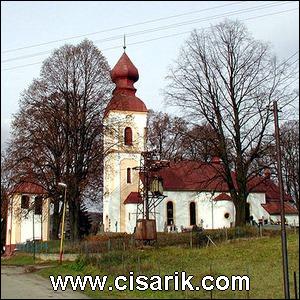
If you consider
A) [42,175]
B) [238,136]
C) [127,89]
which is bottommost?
[42,175]

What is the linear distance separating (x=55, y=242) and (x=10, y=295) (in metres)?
30.8

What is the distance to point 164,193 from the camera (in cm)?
5306

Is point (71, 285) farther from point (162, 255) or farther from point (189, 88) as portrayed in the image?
point (189, 88)

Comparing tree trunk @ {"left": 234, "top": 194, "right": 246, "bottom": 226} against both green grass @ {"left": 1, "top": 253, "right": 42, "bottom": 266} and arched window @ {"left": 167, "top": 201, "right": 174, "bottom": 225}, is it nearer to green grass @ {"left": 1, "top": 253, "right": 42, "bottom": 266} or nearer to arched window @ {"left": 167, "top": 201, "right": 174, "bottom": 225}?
arched window @ {"left": 167, "top": 201, "right": 174, "bottom": 225}

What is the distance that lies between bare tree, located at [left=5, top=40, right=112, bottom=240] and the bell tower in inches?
372

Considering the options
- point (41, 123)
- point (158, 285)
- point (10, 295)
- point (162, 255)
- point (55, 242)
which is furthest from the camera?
point (55, 242)

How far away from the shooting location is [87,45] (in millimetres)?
38969

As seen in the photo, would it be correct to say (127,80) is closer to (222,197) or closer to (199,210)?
(222,197)

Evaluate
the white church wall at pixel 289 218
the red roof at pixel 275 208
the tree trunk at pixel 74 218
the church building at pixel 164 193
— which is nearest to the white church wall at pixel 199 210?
the church building at pixel 164 193

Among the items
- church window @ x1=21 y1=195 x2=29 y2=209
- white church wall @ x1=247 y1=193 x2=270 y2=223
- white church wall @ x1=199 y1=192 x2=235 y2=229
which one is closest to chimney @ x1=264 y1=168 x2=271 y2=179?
white church wall @ x1=199 y1=192 x2=235 y2=229

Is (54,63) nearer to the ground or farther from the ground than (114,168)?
farther from the ground

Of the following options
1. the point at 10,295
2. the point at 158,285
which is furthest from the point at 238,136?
the point at 10,295

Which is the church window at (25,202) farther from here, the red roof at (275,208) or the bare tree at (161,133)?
the red roof at (275,208)

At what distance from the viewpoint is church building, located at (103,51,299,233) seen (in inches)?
1987
